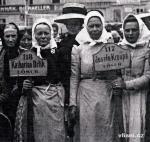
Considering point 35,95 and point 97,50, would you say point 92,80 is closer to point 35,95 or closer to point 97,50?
point 97,50

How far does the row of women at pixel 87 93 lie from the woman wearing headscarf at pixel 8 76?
0.08m

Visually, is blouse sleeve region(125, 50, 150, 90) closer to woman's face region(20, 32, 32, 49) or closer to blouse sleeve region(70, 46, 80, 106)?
blouse sleeve region(70, 46, 80, 106)

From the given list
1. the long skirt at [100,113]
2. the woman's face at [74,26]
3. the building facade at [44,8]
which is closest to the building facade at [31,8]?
the building facade at [44,8]

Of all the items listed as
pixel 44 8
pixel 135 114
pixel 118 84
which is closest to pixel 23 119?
pixel 118 84

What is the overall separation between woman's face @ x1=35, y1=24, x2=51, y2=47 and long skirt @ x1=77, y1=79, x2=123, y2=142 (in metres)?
0.62

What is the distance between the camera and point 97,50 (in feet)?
15.2

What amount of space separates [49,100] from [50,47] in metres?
0.60

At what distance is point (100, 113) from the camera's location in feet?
15.0

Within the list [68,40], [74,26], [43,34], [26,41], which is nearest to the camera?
[43,34]

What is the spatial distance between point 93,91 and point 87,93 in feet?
0.25

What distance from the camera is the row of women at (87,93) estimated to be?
15.0 feet

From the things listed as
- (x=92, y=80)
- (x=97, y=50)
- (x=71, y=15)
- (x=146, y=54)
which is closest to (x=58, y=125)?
(x=92, y=80)

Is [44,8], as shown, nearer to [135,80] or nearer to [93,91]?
[93,91]

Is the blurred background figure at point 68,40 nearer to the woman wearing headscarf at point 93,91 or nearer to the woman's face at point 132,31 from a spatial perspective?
the woman wearing headscarf at point 93,91
